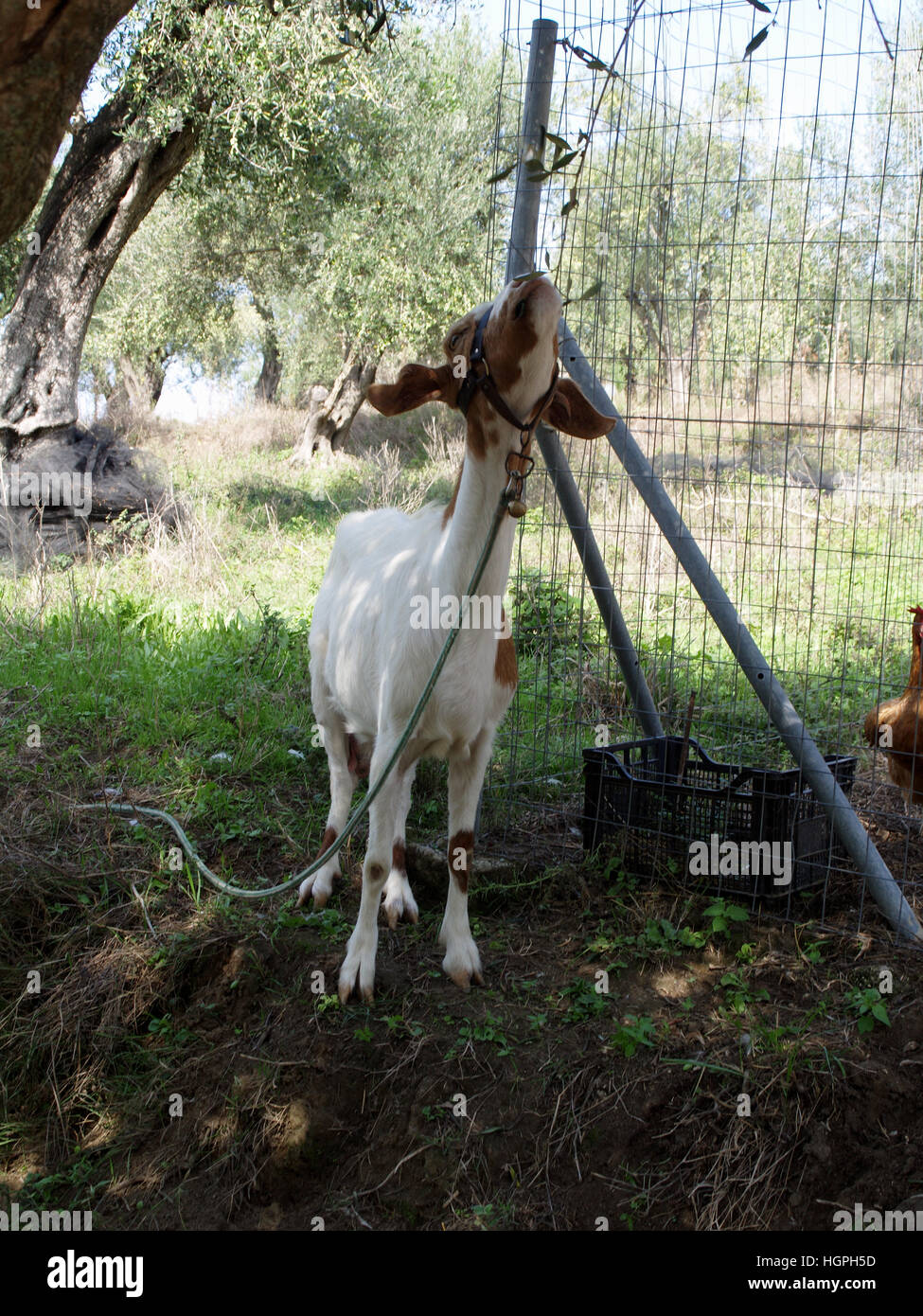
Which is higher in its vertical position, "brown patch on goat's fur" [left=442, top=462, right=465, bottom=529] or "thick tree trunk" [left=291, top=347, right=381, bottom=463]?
"thick tree trunk" [left=291, top=347, right=381, bottom=463]

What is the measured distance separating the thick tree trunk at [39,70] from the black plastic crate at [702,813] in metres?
2.94

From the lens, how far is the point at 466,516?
3.02 metres

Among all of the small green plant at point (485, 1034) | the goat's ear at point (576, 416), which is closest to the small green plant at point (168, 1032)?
the small green plant at point (485, 1034)

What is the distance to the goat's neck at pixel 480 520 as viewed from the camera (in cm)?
289

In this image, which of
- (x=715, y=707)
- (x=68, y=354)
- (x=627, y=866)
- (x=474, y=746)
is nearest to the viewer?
(x=474, y=746)

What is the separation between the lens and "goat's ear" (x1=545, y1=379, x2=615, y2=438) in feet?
9.93

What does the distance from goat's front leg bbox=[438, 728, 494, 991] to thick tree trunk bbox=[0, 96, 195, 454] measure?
7599 millimetres

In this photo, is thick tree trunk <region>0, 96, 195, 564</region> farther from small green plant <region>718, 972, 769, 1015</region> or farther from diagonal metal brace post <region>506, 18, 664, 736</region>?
small green plant <region>718, 972, 769, 1015</region>

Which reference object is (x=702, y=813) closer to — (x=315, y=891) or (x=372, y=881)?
(x=372, y=881)

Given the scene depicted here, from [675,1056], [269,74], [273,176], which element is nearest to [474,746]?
[675,1056]

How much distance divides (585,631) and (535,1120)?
3050mm

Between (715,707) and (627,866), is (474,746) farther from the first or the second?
(715,707)

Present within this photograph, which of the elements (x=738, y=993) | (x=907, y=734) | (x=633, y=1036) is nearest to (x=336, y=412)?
(x=907, y=734)

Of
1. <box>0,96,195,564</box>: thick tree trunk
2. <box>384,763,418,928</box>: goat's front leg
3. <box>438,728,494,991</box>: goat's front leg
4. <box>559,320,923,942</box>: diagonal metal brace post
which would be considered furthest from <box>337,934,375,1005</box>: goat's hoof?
<box>0,96,195,564</box>: thick tree trunk
